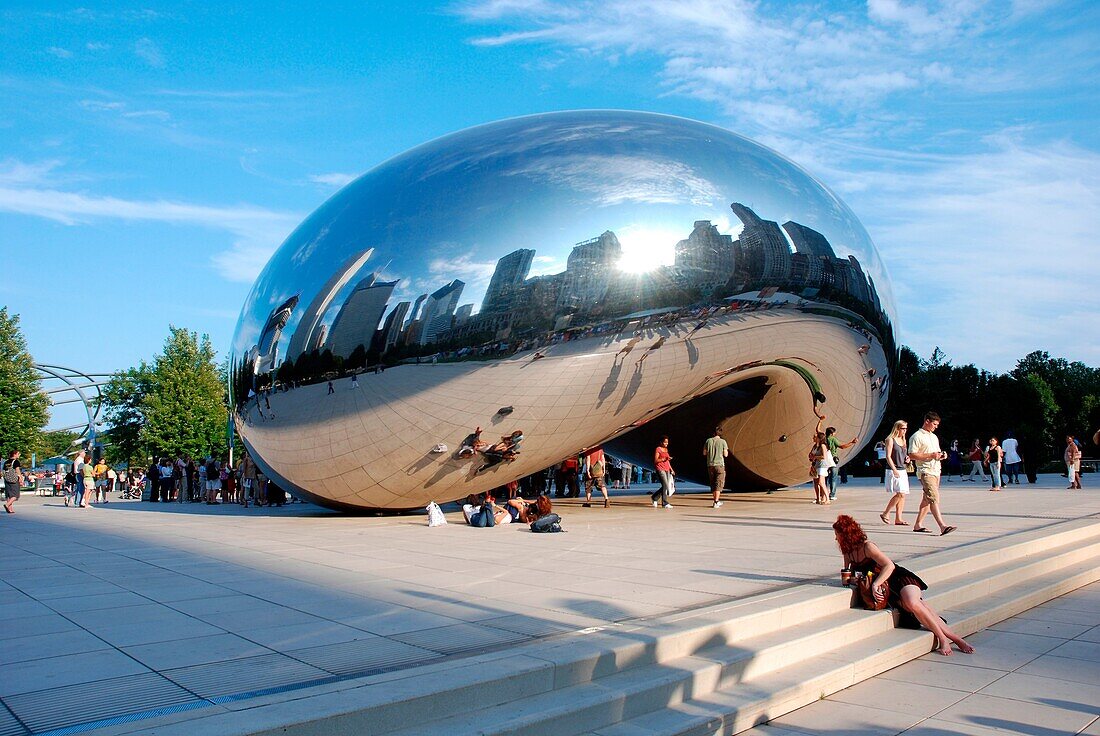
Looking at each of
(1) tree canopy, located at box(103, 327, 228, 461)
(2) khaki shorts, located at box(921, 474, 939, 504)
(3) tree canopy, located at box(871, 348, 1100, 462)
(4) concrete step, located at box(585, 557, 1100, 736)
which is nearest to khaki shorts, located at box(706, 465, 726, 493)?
(2) khaki shorts, located at box(921, 474, 939, 504)

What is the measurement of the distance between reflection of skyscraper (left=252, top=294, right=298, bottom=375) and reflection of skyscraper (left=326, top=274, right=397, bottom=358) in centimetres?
82

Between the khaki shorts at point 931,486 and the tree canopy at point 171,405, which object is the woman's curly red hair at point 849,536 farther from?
the tree canopy at point 171,405

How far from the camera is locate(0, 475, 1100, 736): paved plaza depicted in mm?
4262

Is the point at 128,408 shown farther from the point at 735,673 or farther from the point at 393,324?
the point at 735,673

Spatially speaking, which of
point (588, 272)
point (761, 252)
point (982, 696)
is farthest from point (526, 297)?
point (982, 696)

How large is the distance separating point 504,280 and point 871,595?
19.2 feet

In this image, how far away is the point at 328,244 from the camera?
1127cm

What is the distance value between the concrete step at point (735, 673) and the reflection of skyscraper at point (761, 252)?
569cm

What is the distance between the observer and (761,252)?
12.1 m

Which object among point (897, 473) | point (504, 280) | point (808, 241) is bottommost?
point (897, 473)

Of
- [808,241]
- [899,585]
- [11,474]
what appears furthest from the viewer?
[11,474]

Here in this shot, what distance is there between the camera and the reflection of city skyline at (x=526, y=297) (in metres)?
10.6

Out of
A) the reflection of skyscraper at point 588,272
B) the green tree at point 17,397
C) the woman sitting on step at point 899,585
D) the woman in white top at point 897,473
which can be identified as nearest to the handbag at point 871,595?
the woman sitting on step at point 899,585

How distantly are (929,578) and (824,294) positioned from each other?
6700 mm
